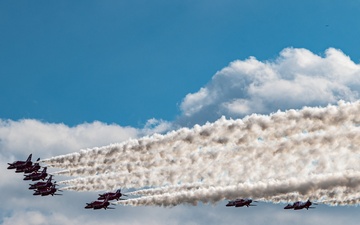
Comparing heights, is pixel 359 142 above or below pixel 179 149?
below

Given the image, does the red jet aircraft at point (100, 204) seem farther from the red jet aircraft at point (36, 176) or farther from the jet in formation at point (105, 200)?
the red jet aircraft at point (36, 176)

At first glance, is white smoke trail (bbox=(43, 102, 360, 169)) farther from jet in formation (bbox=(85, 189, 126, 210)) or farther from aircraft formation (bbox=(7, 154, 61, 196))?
aircraft formation (bbox=(7, 154, 61, 196))

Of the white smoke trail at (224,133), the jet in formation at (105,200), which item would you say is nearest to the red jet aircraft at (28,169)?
the jet in formation at (105,200)

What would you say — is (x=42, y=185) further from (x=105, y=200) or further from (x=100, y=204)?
(x=105, y=200)

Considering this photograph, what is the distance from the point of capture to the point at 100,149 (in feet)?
388

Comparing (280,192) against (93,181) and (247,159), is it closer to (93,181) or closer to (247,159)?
(247,159)

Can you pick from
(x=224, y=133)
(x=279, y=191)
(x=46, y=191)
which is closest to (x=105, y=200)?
(x=46, y=191)

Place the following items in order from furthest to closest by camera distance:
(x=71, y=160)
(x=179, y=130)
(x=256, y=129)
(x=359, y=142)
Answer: (x=71, y=160) → (x=179, y=130) → (x=256, y=129) → (x=359, y=142)

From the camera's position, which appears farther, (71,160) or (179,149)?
(71,160)

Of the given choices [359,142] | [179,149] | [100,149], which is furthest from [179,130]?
[359,142]

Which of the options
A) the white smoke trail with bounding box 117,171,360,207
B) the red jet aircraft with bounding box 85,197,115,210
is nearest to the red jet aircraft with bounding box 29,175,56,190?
the red jet aircraft with bounding box 85,197,115,210

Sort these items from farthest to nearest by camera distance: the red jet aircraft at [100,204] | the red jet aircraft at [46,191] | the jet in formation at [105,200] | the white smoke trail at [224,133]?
1. the red jet aircraft at [46,191]
2. the red jet aircraft at [100,204]
3. the jet in formation at [105,200]
4. the white smoke trail at [224,133]

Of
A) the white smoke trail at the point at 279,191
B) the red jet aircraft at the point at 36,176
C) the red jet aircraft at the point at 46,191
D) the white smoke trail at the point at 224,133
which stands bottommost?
the white smoke trail at the point at 279,191

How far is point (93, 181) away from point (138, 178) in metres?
13.0
